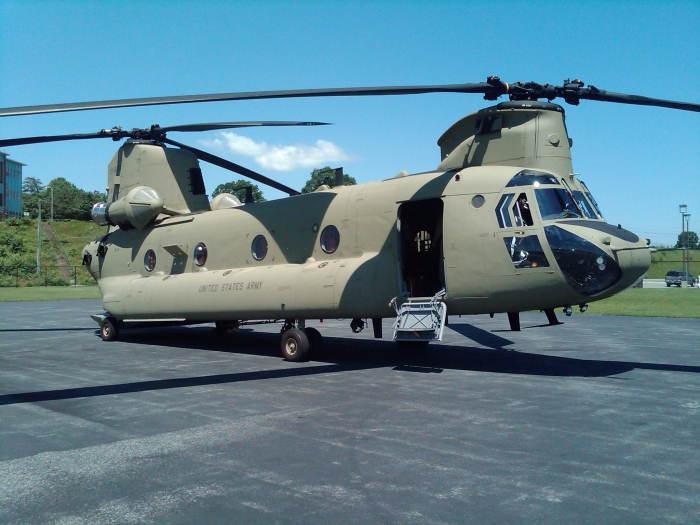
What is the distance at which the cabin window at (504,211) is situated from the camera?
10.6 meters

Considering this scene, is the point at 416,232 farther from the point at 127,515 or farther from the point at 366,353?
the point at 127,515

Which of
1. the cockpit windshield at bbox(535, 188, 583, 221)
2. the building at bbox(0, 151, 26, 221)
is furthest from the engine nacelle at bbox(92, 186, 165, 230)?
the building at bbox(0, 151, 26, 221)

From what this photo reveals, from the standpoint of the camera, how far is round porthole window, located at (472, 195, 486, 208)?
10930 mm

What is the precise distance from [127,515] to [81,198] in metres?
115

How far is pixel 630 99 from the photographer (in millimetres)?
10266

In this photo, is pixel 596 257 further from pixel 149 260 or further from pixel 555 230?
pixel 149 260

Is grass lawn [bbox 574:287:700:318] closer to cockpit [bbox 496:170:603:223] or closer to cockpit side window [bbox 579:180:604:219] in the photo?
cockpit side window [bbox 579:180:604:219]

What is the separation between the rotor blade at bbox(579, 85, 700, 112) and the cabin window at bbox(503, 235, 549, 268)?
2826mm

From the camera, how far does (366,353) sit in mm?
14031

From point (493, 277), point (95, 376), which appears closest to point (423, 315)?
point (493, 277)

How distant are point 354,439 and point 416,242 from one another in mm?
7845

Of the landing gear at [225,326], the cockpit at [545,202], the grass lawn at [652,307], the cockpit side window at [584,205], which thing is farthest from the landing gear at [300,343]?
the grass lawn at [652,307]

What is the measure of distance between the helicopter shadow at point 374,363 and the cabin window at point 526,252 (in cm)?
217

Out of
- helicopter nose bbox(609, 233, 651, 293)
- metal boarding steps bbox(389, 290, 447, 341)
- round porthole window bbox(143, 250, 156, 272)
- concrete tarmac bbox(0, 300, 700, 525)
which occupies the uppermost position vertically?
round porthole window bbox(143, 250, 156, 272)
